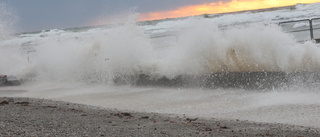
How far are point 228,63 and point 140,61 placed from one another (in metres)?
3.20

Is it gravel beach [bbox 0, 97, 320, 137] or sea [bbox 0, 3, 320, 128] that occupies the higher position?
sea [bbox 0, 3, 320, 128]

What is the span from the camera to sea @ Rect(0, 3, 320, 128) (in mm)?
8273

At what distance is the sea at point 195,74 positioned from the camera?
27.1 ft

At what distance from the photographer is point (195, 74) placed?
12180 millimetres

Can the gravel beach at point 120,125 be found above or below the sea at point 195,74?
below

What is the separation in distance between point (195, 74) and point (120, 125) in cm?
644

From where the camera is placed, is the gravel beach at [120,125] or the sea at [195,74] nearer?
the gravel beach at [120,125]

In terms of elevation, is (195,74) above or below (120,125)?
above

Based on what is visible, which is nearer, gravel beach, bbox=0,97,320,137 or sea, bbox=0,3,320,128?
gravel beach, bbox=0,97,320,137

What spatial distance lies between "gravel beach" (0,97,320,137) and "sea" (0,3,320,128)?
0.73 m

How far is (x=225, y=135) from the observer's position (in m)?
5.31

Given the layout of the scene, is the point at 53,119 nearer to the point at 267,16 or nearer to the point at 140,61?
the point at 140,61

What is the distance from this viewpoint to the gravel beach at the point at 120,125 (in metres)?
5.27

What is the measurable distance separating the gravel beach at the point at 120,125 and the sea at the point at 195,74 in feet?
2.40
